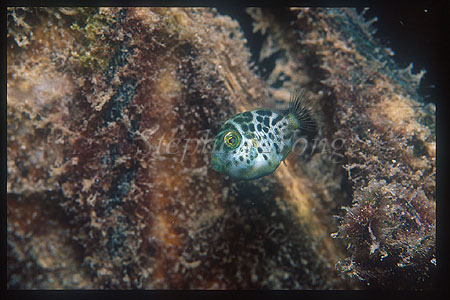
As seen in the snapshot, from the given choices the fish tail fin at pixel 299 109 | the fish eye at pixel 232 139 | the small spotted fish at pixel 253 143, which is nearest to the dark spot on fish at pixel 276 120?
the small spotted fish at pixel 253 143

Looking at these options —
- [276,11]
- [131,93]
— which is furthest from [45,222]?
[276,11]

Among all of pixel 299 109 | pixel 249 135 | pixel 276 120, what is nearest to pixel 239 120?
pixel 249 135

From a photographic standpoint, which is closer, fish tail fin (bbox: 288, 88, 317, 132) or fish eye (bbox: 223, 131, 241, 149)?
fish eye (bbox: 223, 131, 241, 149)

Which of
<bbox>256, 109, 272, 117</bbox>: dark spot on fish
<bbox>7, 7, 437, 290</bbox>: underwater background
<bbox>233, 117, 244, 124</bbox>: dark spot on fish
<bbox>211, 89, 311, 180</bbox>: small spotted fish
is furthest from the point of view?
<bbox>7, 7, 437, 290</bbox>: underwater background

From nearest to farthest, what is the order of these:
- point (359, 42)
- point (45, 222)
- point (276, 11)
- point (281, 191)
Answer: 1. point (45, 222)
2. point (281, 191)
3. point (359, 42)
4. point (276, 11)

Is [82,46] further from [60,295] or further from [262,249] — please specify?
[262,249]

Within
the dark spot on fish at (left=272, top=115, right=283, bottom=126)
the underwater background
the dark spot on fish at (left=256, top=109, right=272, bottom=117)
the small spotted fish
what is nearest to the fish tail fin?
the small spotted fish

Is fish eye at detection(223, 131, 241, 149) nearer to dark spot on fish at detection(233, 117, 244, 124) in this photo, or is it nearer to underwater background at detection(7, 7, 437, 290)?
dark spot on fish at detection(233, 117, 244, 124)
